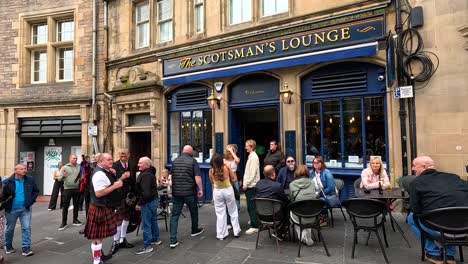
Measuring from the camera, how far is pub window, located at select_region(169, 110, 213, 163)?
8797 millimetres

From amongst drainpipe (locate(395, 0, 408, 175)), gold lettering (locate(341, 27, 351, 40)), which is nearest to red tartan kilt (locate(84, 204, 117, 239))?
drainpipe (locate(395, 0, 408, 175))

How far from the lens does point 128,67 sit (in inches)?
396

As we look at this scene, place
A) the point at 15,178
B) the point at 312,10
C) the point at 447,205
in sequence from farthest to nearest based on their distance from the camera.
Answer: the point at 312,10, the point at 15,178, the point at 447,205

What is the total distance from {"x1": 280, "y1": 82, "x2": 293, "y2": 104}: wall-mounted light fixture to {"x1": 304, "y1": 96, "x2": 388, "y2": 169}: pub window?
0.50m

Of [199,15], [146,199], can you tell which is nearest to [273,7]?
[199,15]

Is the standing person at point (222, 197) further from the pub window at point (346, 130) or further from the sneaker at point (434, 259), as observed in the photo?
the sneaker at point (434, 259)

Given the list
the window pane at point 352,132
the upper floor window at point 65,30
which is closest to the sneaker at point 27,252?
the window pane at point 352,132

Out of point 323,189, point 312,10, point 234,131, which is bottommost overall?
point 323,189

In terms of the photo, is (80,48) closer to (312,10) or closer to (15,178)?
(15,178)

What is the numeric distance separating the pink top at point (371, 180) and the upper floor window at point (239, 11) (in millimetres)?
5228

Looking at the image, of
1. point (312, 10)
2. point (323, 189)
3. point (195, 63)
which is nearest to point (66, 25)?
point (195, 63)

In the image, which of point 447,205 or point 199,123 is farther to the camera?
point 199,123

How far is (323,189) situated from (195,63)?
5162mm

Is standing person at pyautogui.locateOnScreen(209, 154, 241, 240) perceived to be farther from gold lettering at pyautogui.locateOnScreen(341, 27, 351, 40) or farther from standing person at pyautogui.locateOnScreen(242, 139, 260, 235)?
gold lettering at pyautogui.locateOnScreen(341, 27, 351, 40)
